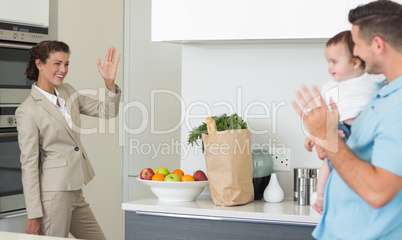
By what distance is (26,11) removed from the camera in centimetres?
340

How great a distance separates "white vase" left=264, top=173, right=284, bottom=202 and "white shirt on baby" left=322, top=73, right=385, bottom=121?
1.06m

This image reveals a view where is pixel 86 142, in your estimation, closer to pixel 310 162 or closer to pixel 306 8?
pixel 310 162

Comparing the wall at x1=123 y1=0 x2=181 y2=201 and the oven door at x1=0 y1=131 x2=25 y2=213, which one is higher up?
the wall at x1=123 y1=0 x2=181 y2=201

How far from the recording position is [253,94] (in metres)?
2.97

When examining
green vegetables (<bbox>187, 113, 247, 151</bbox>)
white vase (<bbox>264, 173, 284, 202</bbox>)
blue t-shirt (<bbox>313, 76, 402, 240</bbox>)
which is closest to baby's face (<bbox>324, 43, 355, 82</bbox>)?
blue t-shirt (<bbox>313, 76, 402, 240</bbox>)

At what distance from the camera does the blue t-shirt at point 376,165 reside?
53.5 inches

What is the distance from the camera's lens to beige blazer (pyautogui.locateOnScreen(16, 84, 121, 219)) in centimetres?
306

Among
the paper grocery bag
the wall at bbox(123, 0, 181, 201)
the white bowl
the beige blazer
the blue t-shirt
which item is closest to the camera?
the blue t-shirt

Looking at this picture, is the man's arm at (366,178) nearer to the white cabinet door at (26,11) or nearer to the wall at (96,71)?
the white cabinet door at (26,11)

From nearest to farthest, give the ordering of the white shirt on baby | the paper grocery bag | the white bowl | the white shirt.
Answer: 1. the white shirt on baby
2. the paper grocery bag
3. the white bowl
4. the white shirt

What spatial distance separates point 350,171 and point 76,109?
7.41 ft

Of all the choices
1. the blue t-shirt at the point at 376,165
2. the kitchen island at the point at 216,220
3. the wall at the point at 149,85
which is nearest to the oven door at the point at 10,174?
the kitchen island at the point at 216,220

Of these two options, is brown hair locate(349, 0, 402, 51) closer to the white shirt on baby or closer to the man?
the man

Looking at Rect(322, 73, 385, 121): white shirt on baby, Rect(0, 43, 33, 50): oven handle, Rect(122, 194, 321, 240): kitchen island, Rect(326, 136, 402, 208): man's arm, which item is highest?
Rect(0, 43, 33, 50): oven handle
